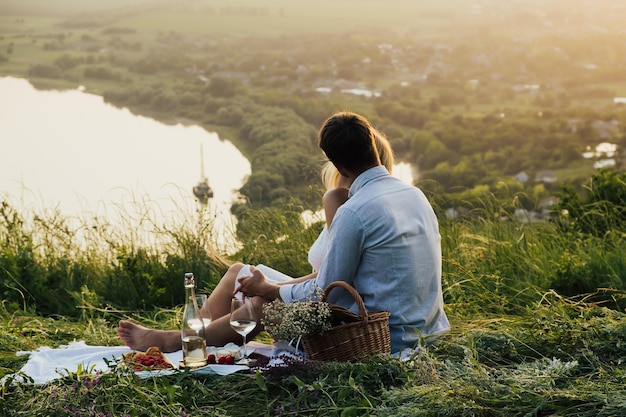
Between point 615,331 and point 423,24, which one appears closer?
point 615,331

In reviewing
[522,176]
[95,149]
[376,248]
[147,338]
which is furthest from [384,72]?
[376,248]

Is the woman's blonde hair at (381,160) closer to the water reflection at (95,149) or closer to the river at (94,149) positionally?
the river at (94,149)

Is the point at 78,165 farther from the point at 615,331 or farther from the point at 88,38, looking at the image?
the point at 615,331

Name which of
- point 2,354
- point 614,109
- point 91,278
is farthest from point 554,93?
point 2,354

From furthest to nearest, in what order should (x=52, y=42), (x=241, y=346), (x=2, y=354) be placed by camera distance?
1. (x=52, y=42)
2. (x=2, y=354)
3. (x=241, y=346)

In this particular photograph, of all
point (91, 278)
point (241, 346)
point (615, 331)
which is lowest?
point (91, 278)

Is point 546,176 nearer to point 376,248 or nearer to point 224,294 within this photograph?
point 224,294

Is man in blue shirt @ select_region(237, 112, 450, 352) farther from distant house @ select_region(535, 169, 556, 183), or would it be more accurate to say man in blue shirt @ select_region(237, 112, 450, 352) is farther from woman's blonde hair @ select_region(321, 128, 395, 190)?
distant house @ select_region(535, 169, 556, 183)
